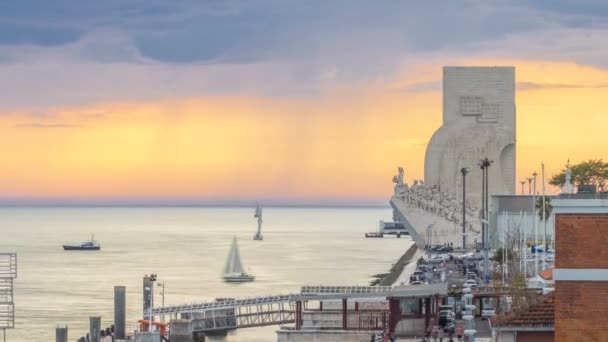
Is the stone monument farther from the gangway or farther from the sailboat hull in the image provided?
the gangway

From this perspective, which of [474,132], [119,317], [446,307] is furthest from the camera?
[474,132]

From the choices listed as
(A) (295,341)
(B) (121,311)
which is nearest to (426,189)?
(B) (121,311)

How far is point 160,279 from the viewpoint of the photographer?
114 metres

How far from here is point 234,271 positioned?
116812mm

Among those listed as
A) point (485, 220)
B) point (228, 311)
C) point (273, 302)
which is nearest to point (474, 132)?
point (485, 220)

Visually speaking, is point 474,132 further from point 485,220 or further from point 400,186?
point 485,220

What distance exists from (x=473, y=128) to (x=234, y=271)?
31.2 m

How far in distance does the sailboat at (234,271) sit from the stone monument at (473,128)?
83.2ft

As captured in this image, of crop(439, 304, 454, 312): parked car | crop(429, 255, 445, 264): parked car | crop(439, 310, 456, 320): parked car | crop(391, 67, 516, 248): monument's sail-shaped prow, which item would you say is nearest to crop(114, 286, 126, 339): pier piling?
crop(439, 304, 454, 312): parked car

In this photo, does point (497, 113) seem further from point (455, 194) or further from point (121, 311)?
point (121, 311)

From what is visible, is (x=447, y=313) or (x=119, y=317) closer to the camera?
(x=447, y=313)

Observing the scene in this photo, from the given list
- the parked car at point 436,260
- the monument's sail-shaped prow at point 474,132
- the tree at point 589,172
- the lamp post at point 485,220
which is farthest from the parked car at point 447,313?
the monument's sail-shaped prow at point 474,132

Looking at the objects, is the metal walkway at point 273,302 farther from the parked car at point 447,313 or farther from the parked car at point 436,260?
the parked car at point 436,260

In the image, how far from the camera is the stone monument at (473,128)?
438 feet
